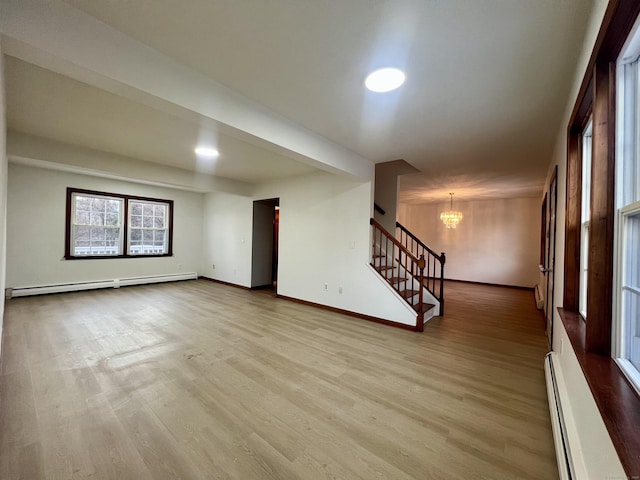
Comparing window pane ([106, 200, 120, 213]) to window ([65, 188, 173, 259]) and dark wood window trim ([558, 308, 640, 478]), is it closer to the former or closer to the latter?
window ([65, 188, 173, 259])

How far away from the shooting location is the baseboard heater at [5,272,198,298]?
4.70m

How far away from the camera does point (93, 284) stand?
552 centimetres

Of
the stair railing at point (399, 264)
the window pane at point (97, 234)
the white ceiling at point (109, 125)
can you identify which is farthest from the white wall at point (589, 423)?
the window pane at point (97, 234)

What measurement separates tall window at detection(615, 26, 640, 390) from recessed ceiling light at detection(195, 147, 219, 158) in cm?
384

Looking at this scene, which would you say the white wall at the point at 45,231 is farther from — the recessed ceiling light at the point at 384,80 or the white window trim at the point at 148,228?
the recessed ceiling light at the point at 384,80

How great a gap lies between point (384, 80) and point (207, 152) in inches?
112

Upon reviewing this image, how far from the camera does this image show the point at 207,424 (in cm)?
174

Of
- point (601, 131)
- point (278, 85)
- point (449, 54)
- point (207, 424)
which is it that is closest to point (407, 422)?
point (207, 424)

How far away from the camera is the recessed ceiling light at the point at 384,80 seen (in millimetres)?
1833

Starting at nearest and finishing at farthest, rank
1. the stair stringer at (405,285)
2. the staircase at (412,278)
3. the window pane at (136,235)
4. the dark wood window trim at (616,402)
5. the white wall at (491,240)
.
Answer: the dark wood window trim at (616,402)
the staircase at (412,278)
the stair stringer at (405,285)
the window pane at (136,235)
the white wall at (491,240)

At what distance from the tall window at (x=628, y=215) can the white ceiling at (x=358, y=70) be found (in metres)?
0.53

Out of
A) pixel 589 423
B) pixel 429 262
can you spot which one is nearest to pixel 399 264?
pixel 429 262

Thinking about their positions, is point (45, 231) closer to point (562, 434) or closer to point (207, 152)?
point (207, 152)

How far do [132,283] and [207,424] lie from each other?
5635 millimetres
